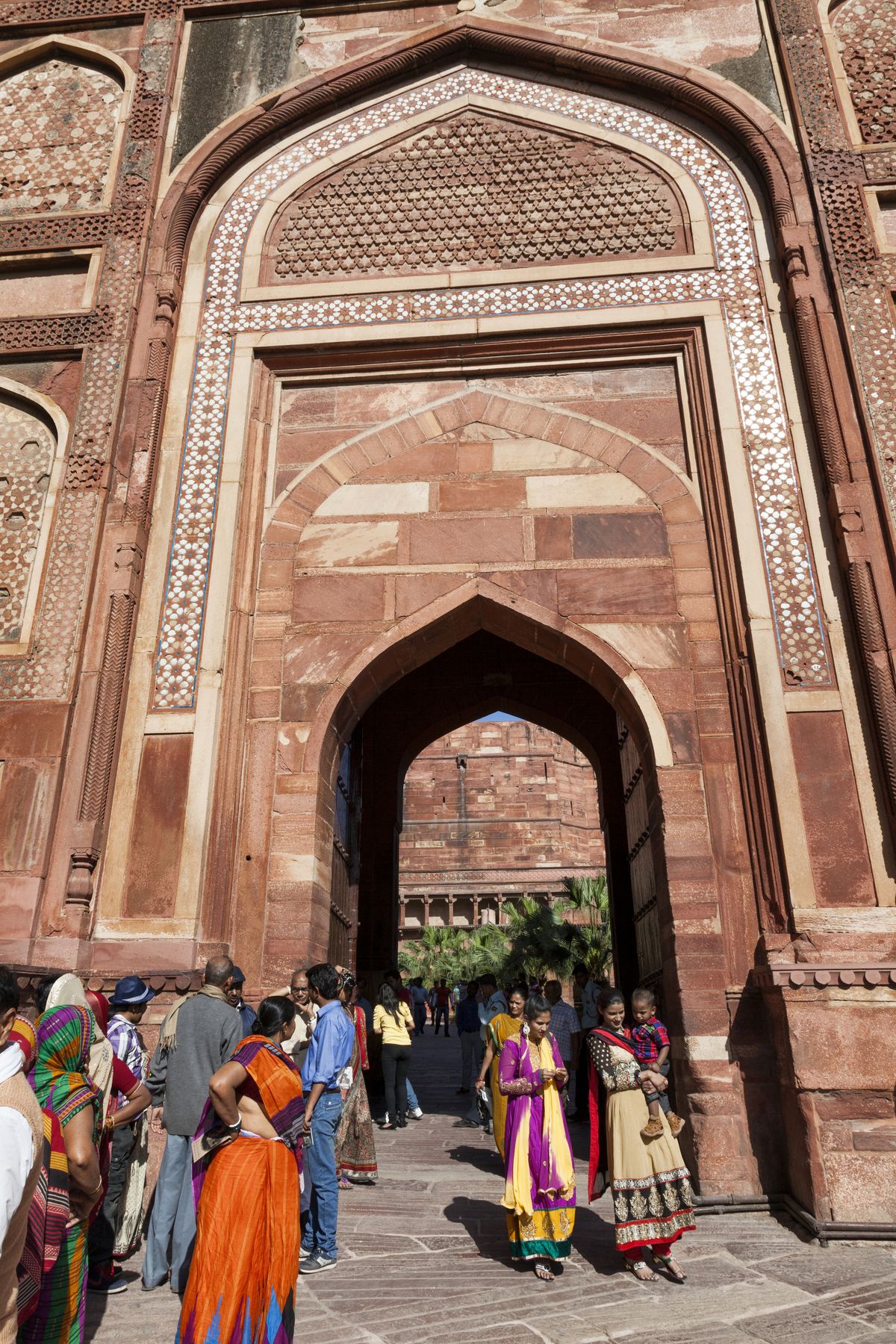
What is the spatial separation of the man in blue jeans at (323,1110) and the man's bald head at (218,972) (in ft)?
1.32

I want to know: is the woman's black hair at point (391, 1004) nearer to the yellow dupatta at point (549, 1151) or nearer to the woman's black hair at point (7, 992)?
the yellow dupatta at point (549, 1151)

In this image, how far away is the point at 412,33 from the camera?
294 inches

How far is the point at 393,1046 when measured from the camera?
702 centimetres

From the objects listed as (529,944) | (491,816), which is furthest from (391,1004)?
(491,816)

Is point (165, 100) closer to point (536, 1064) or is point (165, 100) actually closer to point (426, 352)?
point (426, 352)

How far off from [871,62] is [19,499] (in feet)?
22.2

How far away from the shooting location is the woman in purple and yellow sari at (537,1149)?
3.66 metres

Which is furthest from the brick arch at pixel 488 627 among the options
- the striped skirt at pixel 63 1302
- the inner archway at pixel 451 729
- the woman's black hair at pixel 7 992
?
the woman's black hair at pixel 7 992

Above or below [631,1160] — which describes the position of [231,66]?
above

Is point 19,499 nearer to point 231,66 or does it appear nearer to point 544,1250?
point 231,66

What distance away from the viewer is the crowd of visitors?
7.14ft

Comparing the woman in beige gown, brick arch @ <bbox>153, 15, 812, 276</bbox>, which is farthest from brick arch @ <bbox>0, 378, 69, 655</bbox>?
the woman in beige gown

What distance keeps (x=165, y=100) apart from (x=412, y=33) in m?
1.98

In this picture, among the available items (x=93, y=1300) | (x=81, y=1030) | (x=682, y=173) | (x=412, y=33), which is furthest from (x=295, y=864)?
(x=412, y=33)
